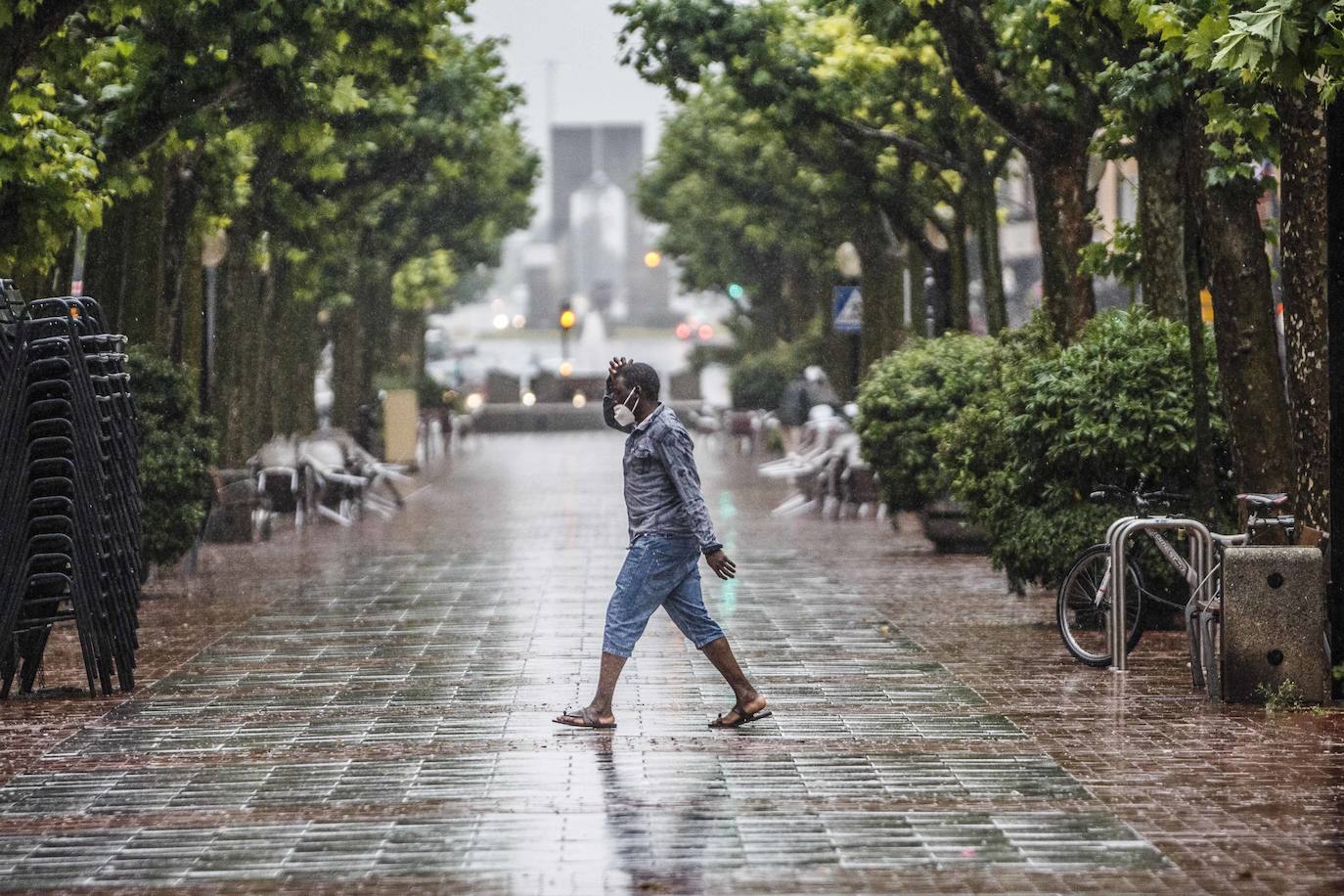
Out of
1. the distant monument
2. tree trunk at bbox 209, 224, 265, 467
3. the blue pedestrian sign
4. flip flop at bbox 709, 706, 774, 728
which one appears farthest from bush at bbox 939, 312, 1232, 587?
the distant monument

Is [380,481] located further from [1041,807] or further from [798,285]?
[1041,807]

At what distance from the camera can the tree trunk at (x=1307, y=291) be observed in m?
11.8

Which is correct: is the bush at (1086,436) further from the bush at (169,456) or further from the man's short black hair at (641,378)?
the bush at (169,456)

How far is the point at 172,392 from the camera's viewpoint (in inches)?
706

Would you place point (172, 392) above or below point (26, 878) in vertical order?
above

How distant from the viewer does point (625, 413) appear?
10.7m

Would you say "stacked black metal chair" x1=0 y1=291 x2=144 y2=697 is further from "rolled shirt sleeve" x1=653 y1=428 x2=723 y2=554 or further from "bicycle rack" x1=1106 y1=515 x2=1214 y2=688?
"bicycle rack" x1=1106 y1=515 x2=1214 y2=688

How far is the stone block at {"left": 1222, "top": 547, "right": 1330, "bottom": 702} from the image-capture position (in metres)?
11.2

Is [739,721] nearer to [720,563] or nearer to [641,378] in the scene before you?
[720,563]

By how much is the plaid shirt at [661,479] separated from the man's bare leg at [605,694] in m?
0.57

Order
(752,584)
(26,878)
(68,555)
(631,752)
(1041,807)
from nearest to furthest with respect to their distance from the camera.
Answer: (26,878) → (1041,807) → (631,752) → (68,555) → (752,584)

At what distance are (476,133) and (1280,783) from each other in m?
30.1

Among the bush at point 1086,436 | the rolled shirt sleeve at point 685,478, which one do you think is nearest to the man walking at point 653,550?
the rolled shirt sleeve at point 685,478

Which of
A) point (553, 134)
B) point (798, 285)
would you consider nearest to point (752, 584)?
point (798, 285)
